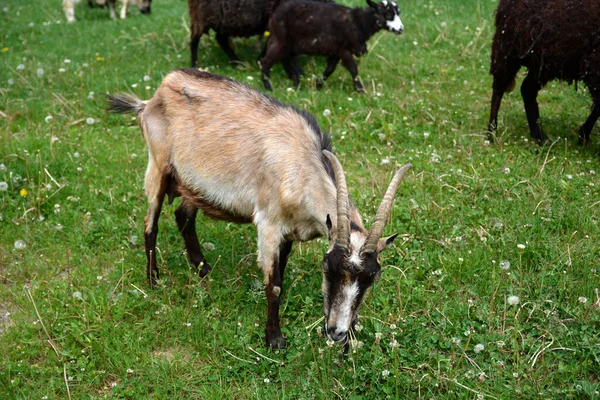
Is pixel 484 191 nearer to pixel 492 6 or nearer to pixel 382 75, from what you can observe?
pixel 382 75

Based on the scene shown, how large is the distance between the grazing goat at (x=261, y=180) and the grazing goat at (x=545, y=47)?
10.8 ft

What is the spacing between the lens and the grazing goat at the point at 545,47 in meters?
6.53

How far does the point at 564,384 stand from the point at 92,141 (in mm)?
5739

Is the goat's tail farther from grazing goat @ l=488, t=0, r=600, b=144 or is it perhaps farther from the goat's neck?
the goat's neck

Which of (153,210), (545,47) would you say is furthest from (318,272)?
(545,47)

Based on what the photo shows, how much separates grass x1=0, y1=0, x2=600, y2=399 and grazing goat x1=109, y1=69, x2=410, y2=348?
0.38 metres

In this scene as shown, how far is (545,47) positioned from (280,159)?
374 cm

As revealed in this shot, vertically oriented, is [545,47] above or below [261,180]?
above

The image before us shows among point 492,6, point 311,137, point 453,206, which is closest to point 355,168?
point 453,206

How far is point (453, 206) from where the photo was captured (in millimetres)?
5898

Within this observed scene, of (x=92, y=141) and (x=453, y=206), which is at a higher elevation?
(x=453, y=206)

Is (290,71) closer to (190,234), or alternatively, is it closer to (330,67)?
(330,67)

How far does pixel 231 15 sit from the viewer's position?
965cm

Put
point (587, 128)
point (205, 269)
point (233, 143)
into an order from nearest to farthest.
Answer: point (233, 143) < point (205, 269) < point (587, 128)
